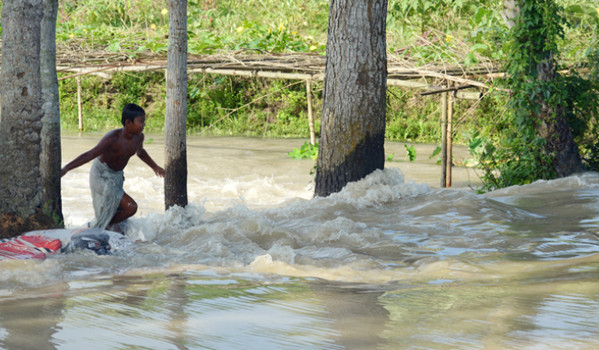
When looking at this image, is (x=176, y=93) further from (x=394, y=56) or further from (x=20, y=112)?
(x=394, y=56)

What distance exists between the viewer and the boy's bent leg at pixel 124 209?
743 cm

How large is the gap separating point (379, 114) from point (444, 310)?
4.64 m

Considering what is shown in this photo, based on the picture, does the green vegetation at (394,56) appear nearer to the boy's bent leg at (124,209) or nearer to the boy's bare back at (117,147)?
the boy's bare back at (117,147)

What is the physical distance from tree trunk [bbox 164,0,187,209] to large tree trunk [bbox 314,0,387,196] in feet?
6.12

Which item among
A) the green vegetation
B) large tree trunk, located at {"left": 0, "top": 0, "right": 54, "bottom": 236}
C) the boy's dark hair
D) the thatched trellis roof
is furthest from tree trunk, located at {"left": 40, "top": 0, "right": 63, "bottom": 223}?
the thatched trellis roof

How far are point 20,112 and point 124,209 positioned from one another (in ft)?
5.15

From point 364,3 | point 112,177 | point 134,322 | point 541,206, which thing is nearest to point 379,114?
point 364,3

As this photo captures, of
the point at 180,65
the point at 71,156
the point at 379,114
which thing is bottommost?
the point at 71,156

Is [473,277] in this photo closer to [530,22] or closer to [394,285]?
[394,285]

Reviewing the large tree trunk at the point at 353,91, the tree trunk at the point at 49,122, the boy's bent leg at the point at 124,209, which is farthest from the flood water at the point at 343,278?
the tree trunk at the point at 49,122

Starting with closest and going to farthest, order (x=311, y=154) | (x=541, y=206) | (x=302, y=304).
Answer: (x=302, y=304) < (x=541, y=206) < (x=311, y=154)

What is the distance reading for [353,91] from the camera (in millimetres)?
8898

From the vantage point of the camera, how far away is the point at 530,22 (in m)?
10.1

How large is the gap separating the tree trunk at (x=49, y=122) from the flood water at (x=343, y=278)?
0.84 meters
